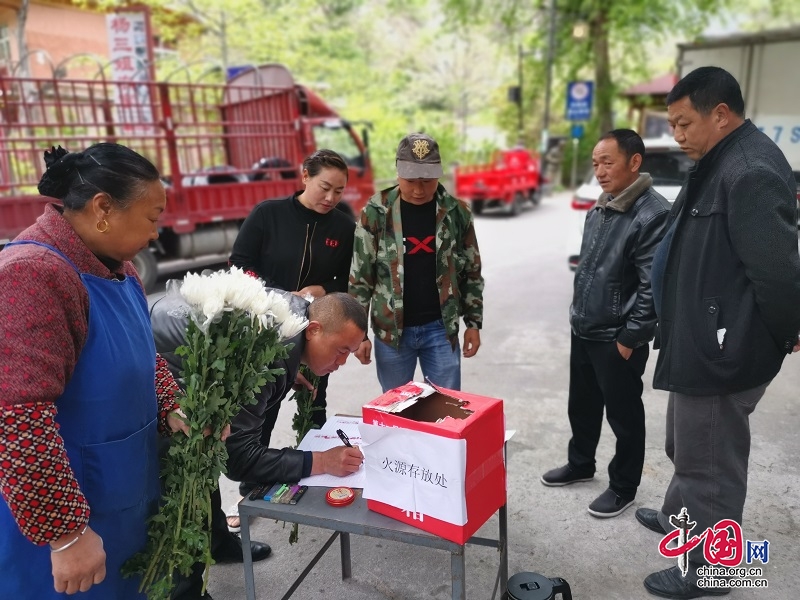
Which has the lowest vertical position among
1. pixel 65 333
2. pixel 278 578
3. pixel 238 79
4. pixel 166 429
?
pixel 278 578

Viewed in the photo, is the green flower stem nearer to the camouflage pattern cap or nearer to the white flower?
the white flower

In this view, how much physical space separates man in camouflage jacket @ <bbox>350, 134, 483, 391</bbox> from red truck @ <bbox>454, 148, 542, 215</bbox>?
34.4 ft

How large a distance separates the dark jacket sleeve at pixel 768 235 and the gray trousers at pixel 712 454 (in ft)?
1.32

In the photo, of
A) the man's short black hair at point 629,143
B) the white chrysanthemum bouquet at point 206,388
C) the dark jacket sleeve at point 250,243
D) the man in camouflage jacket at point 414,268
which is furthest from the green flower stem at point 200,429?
the man's short black hair at point 629,143

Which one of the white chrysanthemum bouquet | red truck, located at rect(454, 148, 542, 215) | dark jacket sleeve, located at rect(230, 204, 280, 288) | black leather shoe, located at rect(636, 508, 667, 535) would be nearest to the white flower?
the white chrysanthemum bouquet

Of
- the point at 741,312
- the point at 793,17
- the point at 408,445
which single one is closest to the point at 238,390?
the point at 408,445

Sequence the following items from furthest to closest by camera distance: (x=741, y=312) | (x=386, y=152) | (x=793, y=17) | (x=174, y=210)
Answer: (x=793, y=17) < (x=386, y=152) < (x=174, y=210) < (x=741, y=312)

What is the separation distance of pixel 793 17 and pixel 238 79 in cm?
1993

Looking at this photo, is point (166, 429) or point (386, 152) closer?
point (166, 429)

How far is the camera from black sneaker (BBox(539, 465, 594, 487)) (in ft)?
10.1

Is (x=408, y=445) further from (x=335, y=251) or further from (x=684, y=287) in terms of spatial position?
(x=335, y=251)

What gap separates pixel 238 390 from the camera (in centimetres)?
164

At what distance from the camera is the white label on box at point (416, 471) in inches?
59.5

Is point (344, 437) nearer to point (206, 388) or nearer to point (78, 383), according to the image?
point (206, 388)
